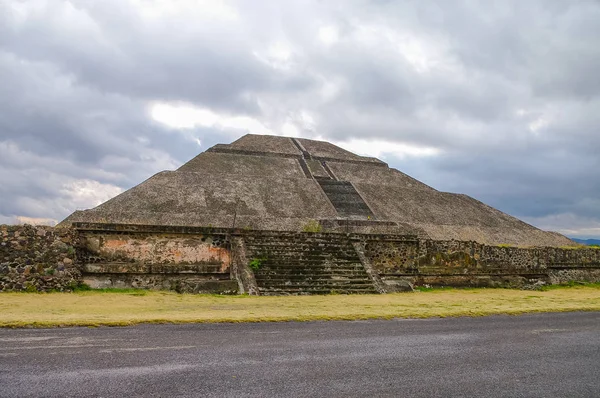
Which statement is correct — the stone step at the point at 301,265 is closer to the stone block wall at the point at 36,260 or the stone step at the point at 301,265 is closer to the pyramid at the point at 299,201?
the pyramid at the point at 299,201

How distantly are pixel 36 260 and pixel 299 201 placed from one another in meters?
16.9

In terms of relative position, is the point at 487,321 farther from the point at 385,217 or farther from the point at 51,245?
the point at 385,217

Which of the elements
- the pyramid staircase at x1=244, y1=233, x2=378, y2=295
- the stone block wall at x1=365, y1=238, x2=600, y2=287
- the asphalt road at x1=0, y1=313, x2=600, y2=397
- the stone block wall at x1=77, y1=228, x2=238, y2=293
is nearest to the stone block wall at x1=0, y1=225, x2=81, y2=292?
the stone block wall at x1=77, y1=228, x2=238, y2=293

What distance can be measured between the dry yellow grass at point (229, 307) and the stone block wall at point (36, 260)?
0.65m

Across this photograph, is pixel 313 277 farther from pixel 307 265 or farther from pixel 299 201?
pixel 299 201

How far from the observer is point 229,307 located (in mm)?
10742

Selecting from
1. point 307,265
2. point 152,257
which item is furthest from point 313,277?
point 152,257

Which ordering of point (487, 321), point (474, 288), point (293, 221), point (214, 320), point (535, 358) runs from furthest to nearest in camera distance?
Answer: point (293, 221) < point (474, 288) < point (487, 321) < point (214, 320) < point (535, 358)

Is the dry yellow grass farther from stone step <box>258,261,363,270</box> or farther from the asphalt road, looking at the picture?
stone step <box>258,261,363,270</box>

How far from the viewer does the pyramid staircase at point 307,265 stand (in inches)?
563

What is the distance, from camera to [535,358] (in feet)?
20.9

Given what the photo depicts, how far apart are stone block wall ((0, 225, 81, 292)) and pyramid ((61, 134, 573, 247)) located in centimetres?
431

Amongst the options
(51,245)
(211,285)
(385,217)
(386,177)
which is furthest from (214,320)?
(386,177)

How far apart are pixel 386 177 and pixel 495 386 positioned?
115 feet
